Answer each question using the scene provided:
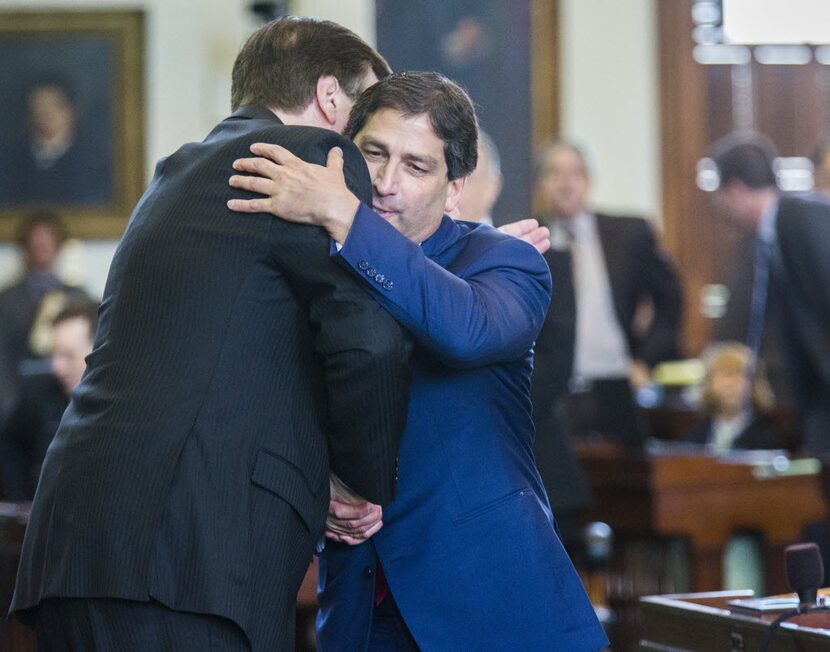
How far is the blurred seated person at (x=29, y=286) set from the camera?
10078 millimetres

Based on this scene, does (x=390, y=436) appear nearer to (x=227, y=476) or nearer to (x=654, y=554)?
(x=227, y=476)

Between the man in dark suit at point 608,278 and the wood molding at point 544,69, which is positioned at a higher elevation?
the wood molding at point 544,69

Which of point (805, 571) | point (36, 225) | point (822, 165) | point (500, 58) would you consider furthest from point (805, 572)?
point (500, 58)

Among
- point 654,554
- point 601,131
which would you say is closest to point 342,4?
point 601,131

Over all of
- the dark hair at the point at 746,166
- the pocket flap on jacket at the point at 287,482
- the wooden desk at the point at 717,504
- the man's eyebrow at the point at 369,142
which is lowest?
the wooden desk at the point at 717,504

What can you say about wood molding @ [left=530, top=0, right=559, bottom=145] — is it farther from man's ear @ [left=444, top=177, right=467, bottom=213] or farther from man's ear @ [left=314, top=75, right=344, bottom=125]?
man's ear @ [left=314, top=75, right=344, bottom=125]

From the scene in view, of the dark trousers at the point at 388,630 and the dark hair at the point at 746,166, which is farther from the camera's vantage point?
the dark hair at the point at 746,166

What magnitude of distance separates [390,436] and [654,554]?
390 centimetres

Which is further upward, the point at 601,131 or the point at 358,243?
the point at 601,131

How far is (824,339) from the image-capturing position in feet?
19.4

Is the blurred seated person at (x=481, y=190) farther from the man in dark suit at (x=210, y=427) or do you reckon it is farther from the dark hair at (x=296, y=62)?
the man in dark suit at (x=210, y=427)

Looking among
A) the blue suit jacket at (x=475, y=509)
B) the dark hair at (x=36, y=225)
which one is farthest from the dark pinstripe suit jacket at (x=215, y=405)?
the dark hair at (x=36, y=225)

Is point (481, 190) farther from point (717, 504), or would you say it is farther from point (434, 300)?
point (434, 300)

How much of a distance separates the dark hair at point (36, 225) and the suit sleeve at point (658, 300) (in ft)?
13.1
